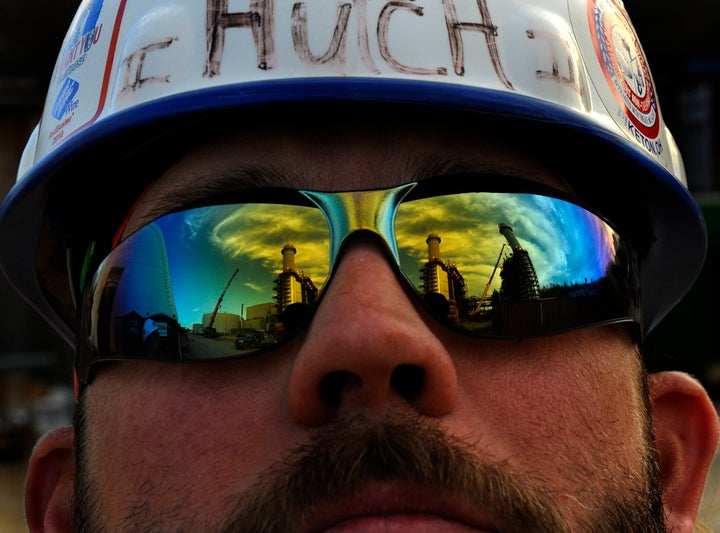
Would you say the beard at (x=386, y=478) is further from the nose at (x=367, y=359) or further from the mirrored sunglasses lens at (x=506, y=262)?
the mirrored sunglasses lens at (x=506, y=262)

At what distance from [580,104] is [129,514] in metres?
1.17

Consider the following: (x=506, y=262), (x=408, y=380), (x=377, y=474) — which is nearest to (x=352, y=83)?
(x=506, y=262)

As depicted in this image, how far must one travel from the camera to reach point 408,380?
144 cm

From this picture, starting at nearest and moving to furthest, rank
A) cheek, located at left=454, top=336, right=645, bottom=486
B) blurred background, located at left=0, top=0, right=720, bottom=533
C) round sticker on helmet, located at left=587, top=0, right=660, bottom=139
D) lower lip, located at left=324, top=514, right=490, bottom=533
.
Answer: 1. lower lip, located at left=324, top=514, right=490, bottom=533
2. cheek, located at left=454, top=336, right=645, bottom=486
3. round sticker on helmet, located at left=587, top=0, right=660, bottom=139
4. blurred background, located at left=0, top=0, right=720, bottom=533

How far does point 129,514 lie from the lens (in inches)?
63.6

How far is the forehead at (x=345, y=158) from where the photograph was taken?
5.33 feet

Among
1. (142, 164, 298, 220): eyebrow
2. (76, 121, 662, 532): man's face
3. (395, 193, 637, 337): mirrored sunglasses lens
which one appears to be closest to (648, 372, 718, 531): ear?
(76, 121, 662, 532): man's face

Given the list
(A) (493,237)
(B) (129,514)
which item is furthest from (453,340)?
(B) (129,514)

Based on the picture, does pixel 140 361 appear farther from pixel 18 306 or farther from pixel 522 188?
pixel 18 306

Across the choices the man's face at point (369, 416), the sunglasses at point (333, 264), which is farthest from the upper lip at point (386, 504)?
the sunglasses at point (333, 264)

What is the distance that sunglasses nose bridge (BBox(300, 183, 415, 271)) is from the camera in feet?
5.00

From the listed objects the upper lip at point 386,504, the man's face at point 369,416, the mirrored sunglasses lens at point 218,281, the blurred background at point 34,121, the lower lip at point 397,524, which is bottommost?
the lower lip at point 397,524

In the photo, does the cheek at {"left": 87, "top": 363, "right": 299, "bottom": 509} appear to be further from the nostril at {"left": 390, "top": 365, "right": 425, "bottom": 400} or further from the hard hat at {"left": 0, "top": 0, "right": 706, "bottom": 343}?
the hard hat at {"left": 0, "top": 0, "right": 706, "bottom": 343}

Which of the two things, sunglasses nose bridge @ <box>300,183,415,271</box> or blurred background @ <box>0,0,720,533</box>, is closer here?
sunglasses nose bridge @ <box>300,183,415,271</box>
